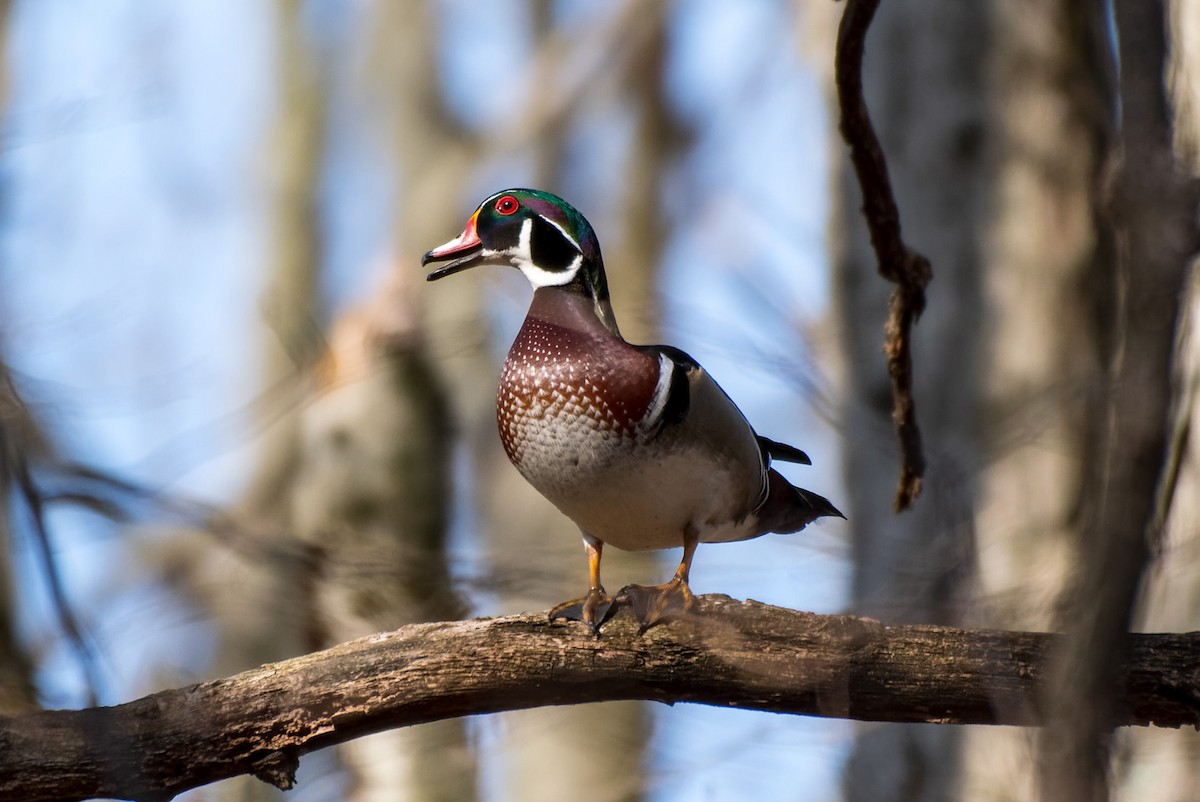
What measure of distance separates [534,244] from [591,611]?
3.74 feet

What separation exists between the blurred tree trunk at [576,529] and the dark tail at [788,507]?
0.58 meters

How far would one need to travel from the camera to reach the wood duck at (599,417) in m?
3.18

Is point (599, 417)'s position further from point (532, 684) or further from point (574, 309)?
point (532, 684)

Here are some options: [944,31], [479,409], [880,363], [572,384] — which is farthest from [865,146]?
[479,409]

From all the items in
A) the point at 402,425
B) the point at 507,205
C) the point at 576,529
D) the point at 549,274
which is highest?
the point at 402,425

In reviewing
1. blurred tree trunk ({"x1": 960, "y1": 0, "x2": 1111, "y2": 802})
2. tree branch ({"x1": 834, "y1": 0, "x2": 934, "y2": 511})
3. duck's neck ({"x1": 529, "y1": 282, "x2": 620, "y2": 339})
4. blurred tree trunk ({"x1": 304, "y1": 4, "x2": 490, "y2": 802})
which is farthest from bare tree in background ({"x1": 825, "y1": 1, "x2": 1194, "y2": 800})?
blurred tree trunk ({"x1": 304, "y1": 4, "x2": 490, "y2": 802})

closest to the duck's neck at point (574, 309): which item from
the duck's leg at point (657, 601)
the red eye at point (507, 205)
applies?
the red eye at point (507, 205)

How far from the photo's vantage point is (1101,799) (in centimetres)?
104

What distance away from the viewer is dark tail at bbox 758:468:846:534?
3.69 meters

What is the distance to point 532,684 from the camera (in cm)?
279

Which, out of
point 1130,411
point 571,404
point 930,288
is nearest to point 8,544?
point 571,404

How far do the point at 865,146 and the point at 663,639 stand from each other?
4.03 ft

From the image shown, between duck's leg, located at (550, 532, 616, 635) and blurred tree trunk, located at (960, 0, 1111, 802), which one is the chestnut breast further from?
blurred tree trunk, located at (960, 0, 1111, 802)

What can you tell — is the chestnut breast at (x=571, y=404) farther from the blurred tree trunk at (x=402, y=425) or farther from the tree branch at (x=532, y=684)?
the blurred tree trunk at (x=402, y=425)
